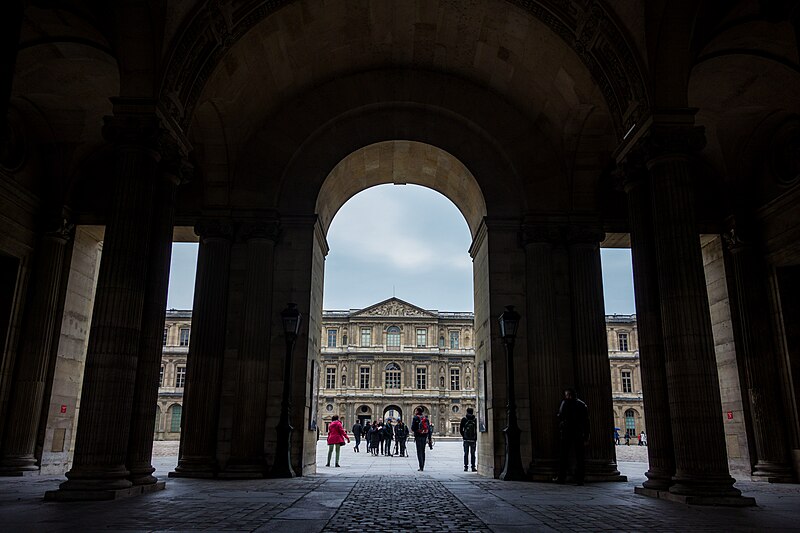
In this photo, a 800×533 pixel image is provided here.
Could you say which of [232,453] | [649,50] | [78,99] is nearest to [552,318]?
[649,50]

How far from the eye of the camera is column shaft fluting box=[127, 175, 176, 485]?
10109 mm

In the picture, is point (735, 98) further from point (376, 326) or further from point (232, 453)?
point (376, 326)

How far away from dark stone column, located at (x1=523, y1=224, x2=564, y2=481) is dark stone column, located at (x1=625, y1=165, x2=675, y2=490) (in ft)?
12.1

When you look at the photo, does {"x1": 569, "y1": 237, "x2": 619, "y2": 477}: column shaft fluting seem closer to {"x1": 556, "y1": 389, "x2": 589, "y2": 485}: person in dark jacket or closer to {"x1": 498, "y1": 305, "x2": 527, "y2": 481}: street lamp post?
{"x1": 556, "y1": 389, "x2": 589, "y2": 485}: person in dark jacket

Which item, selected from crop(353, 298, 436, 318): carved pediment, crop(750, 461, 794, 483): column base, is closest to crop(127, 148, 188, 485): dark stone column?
crop(750, 461, 794, 483): column base

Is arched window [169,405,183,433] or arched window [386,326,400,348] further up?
arched window [386,326,400,348]

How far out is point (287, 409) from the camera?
538 inches

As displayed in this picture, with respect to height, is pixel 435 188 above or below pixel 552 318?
above

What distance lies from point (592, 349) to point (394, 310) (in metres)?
67.0

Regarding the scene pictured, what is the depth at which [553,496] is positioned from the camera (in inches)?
400

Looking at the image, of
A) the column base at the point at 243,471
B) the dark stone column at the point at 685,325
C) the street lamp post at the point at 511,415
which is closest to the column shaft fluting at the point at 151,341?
the column base at the point at 243,471

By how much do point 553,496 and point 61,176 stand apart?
14.2m

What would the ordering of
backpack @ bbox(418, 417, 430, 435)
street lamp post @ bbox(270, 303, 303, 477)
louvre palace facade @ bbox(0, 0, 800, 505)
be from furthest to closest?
1. backpack @ bbox(418, 417, 430, 435)
2. street lamp post @ bbox(270, 303, 303, 477)
3. louvre palace facade @ bbox(0, 0, 800, 505)

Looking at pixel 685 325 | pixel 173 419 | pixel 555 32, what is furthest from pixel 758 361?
pixel 173 419
